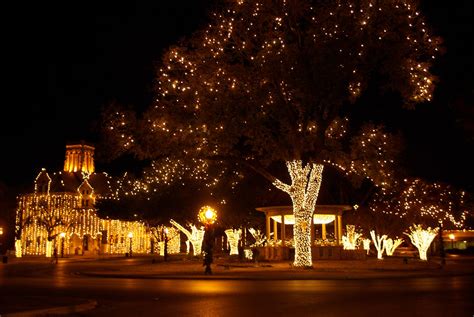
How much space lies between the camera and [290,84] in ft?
101

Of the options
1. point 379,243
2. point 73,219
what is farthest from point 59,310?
point 73,219

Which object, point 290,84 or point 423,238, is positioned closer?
point 290,84

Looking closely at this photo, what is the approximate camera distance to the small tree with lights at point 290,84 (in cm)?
3062

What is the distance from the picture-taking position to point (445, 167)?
1628 inches

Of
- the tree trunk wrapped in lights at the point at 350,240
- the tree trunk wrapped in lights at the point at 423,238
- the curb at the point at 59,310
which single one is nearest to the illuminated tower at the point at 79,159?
the tree trunk wrapped in lights at the point at 350,240

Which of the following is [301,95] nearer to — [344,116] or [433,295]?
[344,116]

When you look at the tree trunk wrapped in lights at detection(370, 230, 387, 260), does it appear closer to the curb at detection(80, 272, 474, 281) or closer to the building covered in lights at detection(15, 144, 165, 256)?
the curb at detection(80, 272, 474, 281)

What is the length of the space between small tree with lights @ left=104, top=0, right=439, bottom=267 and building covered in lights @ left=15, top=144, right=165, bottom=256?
166 ft

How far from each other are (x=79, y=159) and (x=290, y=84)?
81.7 meters

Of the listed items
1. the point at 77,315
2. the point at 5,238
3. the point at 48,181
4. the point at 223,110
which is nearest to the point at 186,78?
the point at 223,110

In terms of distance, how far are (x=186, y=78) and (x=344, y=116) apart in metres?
9.58

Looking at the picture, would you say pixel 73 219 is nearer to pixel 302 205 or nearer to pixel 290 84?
pixel 302 205

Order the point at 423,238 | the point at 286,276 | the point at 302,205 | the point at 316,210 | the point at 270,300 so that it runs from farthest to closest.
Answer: the point at 423,238
the point at 316,210
the point at 302,205
the point at 286,276
the point at 270,300

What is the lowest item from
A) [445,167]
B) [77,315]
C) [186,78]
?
[77,315]
